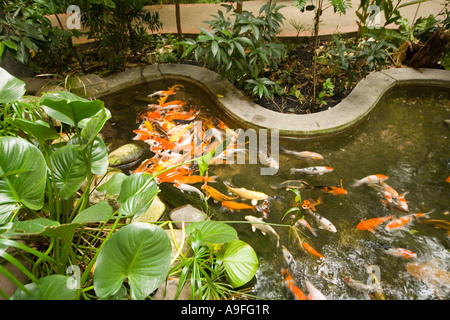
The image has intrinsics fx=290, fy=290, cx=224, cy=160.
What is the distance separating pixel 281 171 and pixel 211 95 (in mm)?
1241

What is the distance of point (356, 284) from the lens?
5.50 ft

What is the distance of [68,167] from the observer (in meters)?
1.42

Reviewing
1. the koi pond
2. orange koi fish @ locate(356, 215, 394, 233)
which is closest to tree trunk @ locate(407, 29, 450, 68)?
the koi pond

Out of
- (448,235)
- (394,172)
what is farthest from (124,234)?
(394,172)

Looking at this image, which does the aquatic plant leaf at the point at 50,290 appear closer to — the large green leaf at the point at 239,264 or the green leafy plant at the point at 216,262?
the green leafy plant at the point at 216,262

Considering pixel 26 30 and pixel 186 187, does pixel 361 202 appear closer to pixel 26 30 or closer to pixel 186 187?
pixel 186 187

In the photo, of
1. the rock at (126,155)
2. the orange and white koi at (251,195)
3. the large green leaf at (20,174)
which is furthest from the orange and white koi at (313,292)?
the rock at (126,155)

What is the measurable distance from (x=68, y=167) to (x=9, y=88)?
1.49ft

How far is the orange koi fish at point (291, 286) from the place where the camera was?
1610 mm

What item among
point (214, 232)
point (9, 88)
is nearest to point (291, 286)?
point (214, 232)

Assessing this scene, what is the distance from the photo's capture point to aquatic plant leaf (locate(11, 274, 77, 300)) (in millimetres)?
1029
